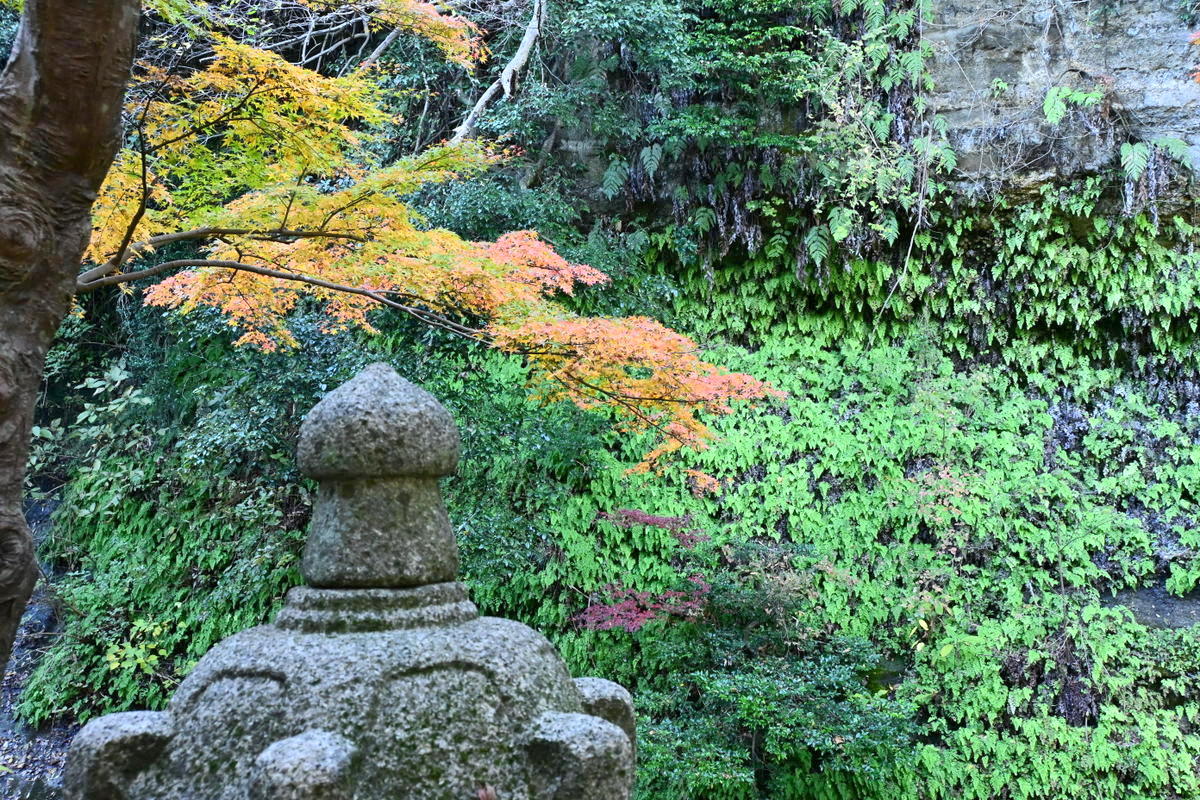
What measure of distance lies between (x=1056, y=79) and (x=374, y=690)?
8.77 meters

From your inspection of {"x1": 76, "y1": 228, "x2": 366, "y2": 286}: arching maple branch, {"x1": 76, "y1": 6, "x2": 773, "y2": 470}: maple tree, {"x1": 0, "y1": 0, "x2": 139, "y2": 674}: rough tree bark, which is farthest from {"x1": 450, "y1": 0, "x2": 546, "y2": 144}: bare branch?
{"x1": 0, "y1": 0, "x2": 139, "y2": 674}: rough tree bark

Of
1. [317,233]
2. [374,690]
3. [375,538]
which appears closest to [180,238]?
[317,233]

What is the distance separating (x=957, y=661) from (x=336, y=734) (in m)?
5.45

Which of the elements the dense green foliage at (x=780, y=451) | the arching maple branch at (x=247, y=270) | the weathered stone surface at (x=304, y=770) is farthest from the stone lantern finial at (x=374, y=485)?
the dense green foliage at (x=780, y=451)

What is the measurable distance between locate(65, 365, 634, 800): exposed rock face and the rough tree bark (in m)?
0.72

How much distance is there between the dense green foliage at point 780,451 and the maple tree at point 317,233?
1.16m

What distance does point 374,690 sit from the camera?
2191 millimetres

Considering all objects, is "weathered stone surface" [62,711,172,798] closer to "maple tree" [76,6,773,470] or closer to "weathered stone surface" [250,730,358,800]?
"weathered stone surface" [250,730,358,800]

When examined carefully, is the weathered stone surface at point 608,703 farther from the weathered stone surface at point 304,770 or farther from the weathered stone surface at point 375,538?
the weathered stone surface at point 304,770

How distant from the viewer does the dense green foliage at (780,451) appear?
596cm

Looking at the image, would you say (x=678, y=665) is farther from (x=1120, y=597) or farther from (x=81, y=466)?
(x=81, y=466)

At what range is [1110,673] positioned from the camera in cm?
625

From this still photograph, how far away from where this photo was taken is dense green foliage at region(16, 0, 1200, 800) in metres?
5.96

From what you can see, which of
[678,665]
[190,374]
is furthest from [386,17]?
[678,665]
